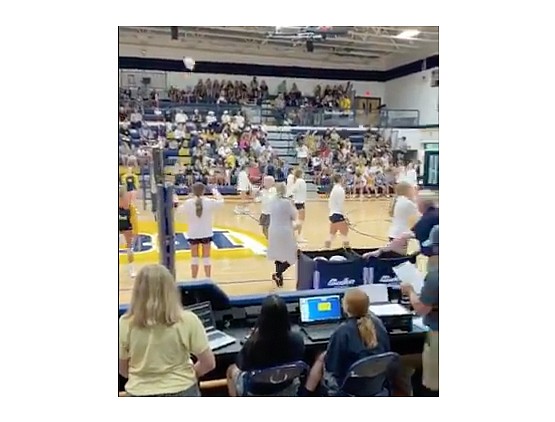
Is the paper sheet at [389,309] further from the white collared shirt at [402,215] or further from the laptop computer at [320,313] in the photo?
the white collared shirt at [402,215]

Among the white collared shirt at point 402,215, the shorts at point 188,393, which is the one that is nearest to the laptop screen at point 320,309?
the white collared shirt at point 402,215

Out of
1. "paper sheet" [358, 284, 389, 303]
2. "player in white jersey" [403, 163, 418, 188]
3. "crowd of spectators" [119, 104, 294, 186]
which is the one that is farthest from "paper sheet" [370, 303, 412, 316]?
"crowd of spectators" [119, 104, 294, 186]

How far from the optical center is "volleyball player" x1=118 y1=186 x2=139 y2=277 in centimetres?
296

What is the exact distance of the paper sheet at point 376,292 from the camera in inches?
129

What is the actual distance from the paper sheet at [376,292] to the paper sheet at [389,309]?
3 centimetres

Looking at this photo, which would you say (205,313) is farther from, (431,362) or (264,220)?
(431,362)

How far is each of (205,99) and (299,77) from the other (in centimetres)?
55

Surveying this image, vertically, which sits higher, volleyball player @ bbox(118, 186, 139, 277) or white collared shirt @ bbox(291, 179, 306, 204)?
white collared shirt @ bbox(291, 179, 306, 204)

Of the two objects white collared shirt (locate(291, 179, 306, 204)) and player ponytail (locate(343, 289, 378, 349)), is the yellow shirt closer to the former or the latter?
player ponytail (locate(343, 289, 378, 349))

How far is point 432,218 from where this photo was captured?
3107 mm

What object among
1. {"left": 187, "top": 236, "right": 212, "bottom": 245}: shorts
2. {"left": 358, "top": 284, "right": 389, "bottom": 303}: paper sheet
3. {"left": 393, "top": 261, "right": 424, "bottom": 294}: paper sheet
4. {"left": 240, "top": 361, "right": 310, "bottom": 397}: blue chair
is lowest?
{"left": 240, "top": 361, "right": 310, "bottom": 397}: blue chair

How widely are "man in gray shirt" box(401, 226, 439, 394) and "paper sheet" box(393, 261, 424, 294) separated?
0.20 feet
